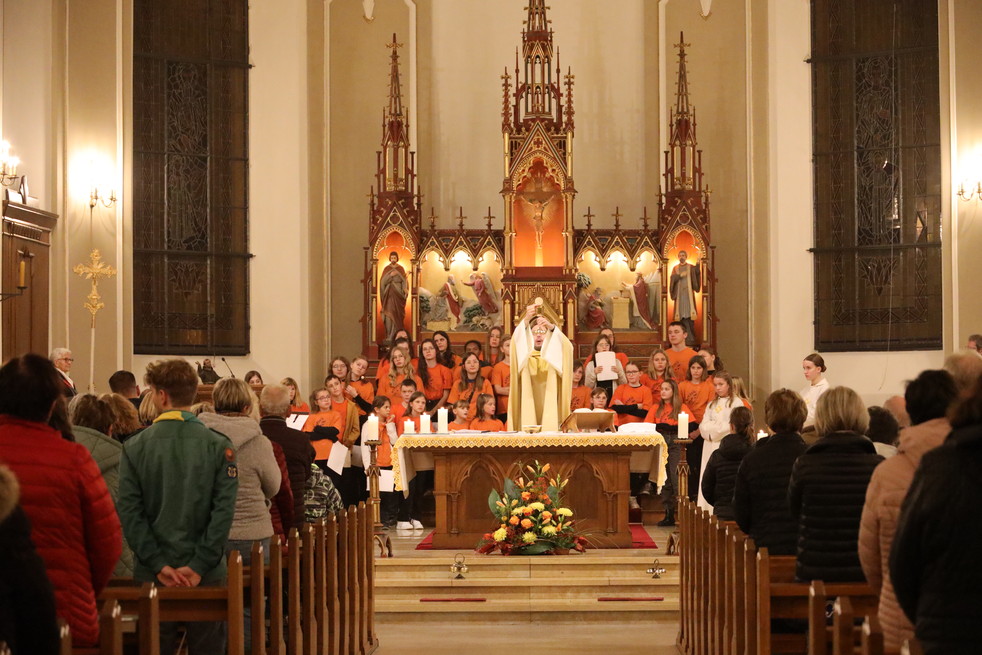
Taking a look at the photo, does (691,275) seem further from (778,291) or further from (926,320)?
(926,320)

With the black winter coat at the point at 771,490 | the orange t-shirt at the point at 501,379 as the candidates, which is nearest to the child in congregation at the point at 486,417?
the orange t-shirt at the point at 501,379

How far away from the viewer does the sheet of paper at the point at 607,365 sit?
1328 centimetres

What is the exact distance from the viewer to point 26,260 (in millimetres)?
12414

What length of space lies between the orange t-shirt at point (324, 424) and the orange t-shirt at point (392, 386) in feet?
3.47

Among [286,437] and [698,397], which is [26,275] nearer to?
[286,437]

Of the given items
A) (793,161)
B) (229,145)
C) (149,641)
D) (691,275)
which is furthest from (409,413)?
(149,641)

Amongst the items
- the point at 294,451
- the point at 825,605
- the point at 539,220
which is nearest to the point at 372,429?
the point at 294,451

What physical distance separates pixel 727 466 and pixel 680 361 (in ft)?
22.1

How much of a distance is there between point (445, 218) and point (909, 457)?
12.9 m

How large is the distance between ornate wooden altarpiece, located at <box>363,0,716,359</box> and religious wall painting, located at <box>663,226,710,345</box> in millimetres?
16

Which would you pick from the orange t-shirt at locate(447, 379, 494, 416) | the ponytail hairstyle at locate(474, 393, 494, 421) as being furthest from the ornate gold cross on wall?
the ponytail hairstyle at locate(474, 393, 494, 421)

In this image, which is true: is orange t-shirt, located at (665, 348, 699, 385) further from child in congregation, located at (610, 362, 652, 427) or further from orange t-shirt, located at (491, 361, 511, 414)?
orange t-shirt, located at (491, 361, 511, 414)

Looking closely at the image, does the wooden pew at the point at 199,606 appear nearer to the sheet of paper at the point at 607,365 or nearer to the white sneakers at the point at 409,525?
the white sneakers at the point at 409,525

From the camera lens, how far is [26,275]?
1241 cm
